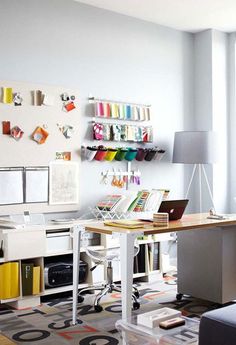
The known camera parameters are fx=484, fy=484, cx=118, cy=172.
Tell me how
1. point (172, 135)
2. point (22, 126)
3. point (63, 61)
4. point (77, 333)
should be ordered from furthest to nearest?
point (172, 135), point (63, 61), point (22, 126), point (77, 333)

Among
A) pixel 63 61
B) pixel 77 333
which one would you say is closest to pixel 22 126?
pixel 63 61

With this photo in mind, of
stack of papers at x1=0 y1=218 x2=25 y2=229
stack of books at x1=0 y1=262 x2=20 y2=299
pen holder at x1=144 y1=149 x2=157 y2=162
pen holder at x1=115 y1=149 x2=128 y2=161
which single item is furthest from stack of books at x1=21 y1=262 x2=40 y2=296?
pen holder at x1=144 y1=149 x2=157 y2=162

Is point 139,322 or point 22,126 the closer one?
point 139,322

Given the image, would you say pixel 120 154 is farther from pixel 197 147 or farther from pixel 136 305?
pixel 136 305

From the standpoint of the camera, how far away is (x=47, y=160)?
16.0ft

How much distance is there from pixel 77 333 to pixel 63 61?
9.07 ft

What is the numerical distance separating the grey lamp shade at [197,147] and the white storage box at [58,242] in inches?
68.7

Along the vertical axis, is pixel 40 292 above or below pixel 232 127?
below

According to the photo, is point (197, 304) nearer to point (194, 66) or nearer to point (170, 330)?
point (170, 330)

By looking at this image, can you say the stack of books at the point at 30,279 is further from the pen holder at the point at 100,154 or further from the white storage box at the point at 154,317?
the white storage box at the point at 154,317

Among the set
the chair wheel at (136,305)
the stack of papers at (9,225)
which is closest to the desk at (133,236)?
the chair wheel at (136,305)

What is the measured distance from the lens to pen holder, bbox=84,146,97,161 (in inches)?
202

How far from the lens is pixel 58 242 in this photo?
458cm

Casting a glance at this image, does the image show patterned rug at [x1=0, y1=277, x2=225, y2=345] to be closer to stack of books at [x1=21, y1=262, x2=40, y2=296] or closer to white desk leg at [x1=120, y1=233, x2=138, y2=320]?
stack of books at [x1=21, y1=262, x2=40, y2=296]
